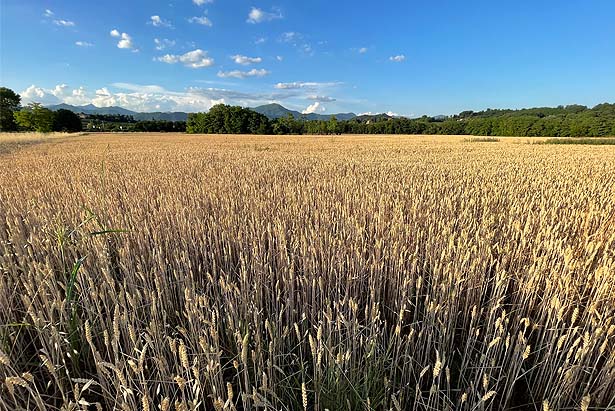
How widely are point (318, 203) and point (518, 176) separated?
4796 millimetres

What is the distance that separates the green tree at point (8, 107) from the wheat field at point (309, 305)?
276 feet

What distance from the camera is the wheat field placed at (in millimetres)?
1383

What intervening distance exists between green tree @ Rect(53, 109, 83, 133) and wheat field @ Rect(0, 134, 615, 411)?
299 feet

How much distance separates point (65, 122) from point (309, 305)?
10071 cm

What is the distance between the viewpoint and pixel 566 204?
3988mm

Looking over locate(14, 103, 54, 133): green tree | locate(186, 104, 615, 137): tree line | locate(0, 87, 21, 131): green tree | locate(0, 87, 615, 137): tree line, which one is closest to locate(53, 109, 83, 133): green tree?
locate(0, 87, 615, 137): tree line

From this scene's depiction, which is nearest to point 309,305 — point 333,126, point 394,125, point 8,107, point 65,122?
point 333,126

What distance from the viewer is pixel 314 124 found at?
94.1 meters

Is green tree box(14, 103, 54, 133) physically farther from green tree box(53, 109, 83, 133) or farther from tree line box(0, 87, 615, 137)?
green tree box(53, 109, 83, 133)

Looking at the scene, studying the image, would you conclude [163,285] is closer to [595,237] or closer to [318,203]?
[318,203]

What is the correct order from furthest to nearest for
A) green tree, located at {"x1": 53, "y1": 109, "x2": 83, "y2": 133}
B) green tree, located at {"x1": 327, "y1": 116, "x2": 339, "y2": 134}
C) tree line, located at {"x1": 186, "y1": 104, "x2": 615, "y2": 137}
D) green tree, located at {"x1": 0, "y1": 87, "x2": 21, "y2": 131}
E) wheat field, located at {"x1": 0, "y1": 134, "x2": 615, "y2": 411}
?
1. green tree, located at {"x1": 327, "y1": 116, "x2": 339, "y2": 134}
2. green tree, located at {"x1": 53, "y1": 109, "x2": 83, "y2": 133}
3. tree line, located at {"x1": 186, "y1": 104, "x2": 615, "y2": 137}
4. green tree, located at {"x1": 0, "y1": 87, "x2": 21, "y2": 131}
5. wheat field, located at {"x1": 0, "y1": 134, "x2": 615, "y2": 411}

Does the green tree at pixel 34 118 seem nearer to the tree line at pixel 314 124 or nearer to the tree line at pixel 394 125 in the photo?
the tree line at pixel 314 124

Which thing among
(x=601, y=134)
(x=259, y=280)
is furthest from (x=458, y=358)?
(x=601, y=134)

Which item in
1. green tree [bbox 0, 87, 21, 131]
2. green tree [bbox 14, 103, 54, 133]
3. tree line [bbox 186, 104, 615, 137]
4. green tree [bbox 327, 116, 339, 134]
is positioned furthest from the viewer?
green tree [bbox 327, 116, 339, 134]
